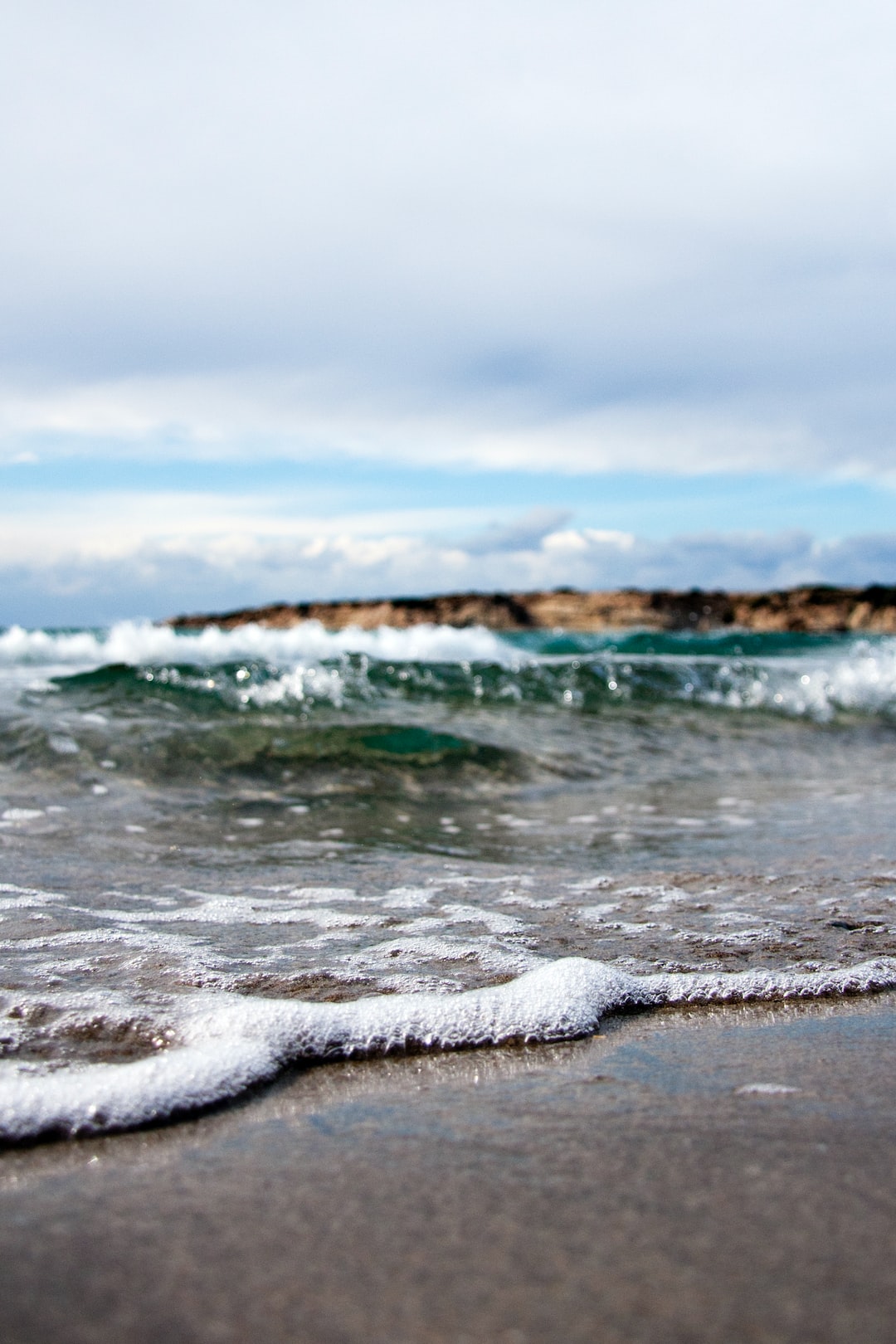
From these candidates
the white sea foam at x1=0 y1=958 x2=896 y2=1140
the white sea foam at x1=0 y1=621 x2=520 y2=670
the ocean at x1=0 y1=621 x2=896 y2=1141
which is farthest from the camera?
the white sea foam at x1=0 y1=621 x2=520 y2=670

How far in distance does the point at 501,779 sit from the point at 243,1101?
14.3 feet

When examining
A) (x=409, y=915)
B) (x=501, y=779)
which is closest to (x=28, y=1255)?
(x=409, y=915)

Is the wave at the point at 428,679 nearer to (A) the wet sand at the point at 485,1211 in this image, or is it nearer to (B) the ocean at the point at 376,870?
(B) the ocean at the point at 376,870

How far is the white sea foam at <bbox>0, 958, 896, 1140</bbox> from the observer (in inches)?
66.9

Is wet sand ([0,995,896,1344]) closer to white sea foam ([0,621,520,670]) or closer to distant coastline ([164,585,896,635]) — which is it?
white sea foam ([0,621,520,670])

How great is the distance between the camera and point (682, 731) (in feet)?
27.3

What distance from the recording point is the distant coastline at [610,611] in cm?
3005

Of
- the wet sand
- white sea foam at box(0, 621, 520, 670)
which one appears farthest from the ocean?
white sea foam at box(0, 621, 520, 670)

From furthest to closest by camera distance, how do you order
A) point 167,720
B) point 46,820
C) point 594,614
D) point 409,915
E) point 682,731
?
point 594,614, point 682,731, point 167,720, point 46,820, point 409,915

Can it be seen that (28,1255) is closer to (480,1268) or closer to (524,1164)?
(480,1268)

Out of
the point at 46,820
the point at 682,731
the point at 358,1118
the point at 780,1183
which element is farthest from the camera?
the point at 682,731

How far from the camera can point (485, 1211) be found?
4.35ft

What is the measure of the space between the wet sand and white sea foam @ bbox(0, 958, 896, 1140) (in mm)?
79

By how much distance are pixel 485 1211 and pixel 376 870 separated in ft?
8.07
